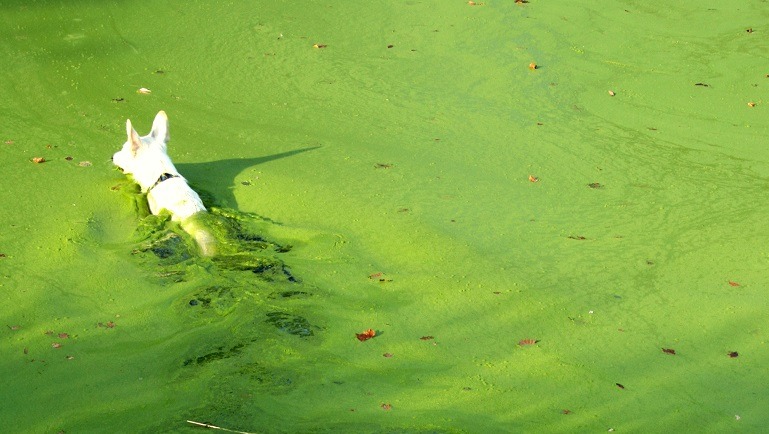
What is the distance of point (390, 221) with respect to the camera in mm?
3656

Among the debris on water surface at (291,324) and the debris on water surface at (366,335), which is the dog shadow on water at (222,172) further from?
the debris on water surface at (366,335)

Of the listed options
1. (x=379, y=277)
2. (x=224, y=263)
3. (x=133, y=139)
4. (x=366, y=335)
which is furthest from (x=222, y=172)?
(x=366, y=335)

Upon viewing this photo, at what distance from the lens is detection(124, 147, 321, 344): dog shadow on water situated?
3.00 m

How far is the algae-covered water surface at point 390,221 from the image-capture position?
2701 millimetres

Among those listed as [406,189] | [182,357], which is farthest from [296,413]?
[406,189]

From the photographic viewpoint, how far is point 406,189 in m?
3.90

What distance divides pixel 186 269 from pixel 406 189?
1066mm

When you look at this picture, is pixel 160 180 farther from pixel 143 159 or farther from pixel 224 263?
pixel 224 263

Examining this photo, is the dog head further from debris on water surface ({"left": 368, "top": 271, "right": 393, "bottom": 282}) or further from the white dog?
debris on water surface ({"left": 368, "top": 271, "right": 393, "bottom": 282})

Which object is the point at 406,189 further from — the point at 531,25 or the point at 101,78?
the point at 531,25

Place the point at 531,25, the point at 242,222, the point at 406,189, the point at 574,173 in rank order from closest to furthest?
the point at 242,222 < the point at 406,189 < the point at 574,173 < the point at 531,25

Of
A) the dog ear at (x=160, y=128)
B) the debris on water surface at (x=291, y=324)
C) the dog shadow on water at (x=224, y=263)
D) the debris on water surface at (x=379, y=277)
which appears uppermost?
the dog ear at (x=160, y=128)

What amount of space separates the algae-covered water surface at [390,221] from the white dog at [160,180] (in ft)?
0.19

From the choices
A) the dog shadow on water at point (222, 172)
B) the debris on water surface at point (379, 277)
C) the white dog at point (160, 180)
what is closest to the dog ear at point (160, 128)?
the white dog at point (160, 180)
